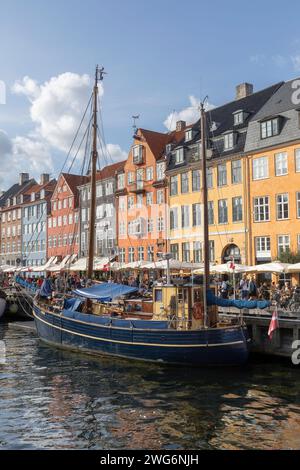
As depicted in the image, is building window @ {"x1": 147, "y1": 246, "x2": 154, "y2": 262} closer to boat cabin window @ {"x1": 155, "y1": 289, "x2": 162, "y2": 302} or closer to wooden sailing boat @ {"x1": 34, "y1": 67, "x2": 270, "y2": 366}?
wooden sailing boat @ {"x1": 34, "y1": 67, "x2": 270, "y2": 366}

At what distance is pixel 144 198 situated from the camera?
51.9 m

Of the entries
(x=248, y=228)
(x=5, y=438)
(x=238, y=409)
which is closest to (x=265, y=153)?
(x=248, y=228)

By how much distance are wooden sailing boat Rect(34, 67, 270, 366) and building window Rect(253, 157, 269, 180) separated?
58.5 ft

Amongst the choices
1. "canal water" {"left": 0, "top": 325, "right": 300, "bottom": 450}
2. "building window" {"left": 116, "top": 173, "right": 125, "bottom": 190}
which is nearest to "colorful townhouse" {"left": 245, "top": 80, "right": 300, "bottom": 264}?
"canal water" {"left": 0, "top": 325, "right": 300, "bottom": 450}

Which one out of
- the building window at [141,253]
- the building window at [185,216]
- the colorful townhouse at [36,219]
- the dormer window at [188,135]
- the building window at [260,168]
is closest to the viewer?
the building window at [260,168]

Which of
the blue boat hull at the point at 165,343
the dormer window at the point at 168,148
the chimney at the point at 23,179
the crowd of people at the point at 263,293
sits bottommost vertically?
the blue boat hull at the point at 165,343

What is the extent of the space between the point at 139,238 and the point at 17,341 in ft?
82.5

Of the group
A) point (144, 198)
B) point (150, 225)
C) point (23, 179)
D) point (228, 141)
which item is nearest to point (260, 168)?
point (228, 141)

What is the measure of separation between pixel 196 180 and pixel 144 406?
32.2 meters

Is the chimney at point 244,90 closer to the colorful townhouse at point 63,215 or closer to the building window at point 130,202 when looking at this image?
the building window at point 130,202

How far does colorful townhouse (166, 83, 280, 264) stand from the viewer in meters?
40.5

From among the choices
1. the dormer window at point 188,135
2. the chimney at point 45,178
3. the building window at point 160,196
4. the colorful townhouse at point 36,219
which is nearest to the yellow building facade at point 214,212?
the building window at point 160,196

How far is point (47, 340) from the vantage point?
25.8 m

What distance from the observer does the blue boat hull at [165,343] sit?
1875 cm
